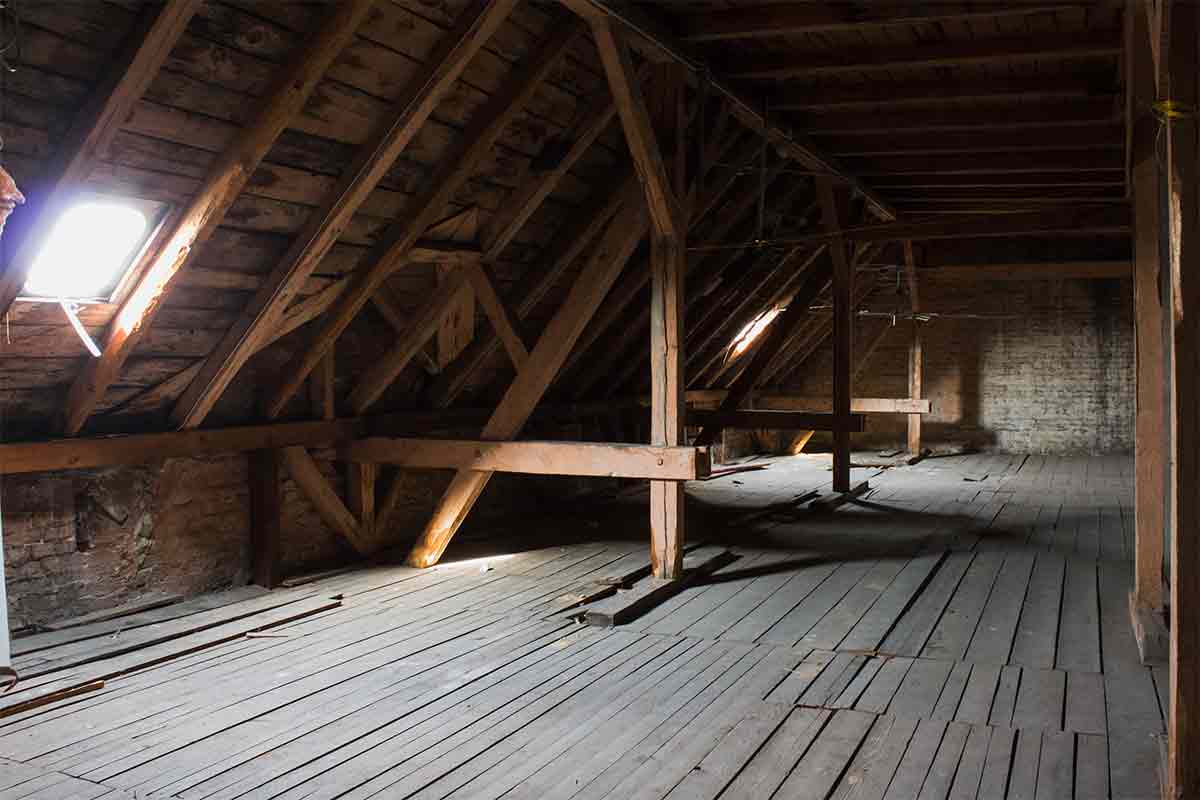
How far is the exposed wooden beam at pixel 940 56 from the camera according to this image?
208 inches

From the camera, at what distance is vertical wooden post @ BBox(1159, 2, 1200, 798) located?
2.40 m

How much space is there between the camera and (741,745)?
11.2ft

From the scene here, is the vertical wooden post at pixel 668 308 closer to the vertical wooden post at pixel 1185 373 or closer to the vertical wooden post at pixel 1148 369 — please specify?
the vertical wooden post at pixel 1148 369

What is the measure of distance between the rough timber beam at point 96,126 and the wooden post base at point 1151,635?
14.7 feet

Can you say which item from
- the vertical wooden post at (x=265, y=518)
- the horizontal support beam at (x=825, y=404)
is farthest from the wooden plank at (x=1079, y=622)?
the horizontal support beam at (x=825, y=404)

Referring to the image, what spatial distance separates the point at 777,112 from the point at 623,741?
15.9 ft

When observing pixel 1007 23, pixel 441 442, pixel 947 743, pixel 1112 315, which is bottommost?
pixel 947 743

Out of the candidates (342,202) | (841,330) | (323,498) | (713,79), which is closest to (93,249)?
(342,202)

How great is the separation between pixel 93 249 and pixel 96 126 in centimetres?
98

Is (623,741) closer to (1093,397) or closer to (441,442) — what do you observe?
(441,442)

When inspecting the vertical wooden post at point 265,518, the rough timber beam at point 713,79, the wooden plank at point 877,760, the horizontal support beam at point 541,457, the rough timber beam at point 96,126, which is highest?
the rough timber beam at point 713,79

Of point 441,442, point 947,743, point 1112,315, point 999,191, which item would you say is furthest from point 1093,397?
point 947,743

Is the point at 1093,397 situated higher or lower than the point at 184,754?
higher

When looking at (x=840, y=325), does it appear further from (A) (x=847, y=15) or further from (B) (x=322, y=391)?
(B) (x=322, y=391)
